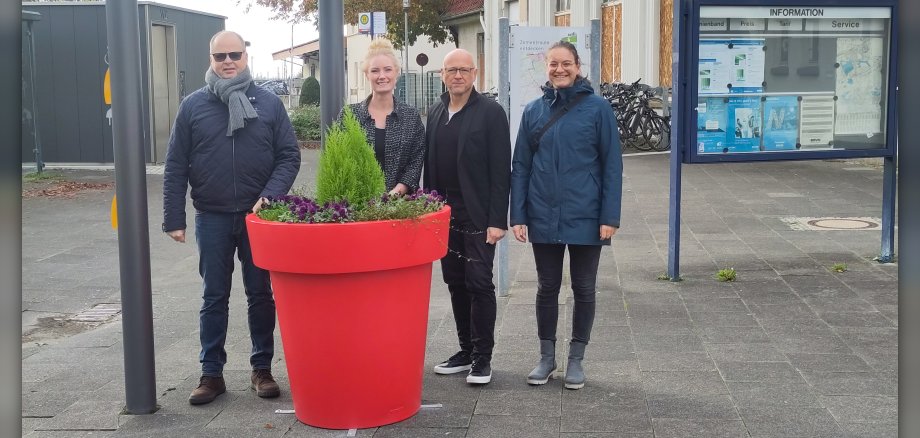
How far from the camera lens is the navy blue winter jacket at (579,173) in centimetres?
505

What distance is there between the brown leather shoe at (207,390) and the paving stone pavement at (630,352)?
0.17 feet

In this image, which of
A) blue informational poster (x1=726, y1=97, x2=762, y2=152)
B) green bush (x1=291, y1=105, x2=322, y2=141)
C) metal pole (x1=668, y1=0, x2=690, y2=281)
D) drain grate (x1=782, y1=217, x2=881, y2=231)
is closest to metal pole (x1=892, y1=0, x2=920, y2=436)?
metal pole (x1=668, y1=0, x2=690, y2=281)

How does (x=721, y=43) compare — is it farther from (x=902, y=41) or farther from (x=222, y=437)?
(x=902, y=41)

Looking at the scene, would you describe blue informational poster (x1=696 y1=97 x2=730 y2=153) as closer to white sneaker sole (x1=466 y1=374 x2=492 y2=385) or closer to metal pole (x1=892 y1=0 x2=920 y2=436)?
white sneaker sole (x1=466 y1=374 x2=492 y2=385)

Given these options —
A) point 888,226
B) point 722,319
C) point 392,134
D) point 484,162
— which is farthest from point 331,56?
point 888,226

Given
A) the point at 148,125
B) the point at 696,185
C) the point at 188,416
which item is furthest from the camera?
the point at 148,125

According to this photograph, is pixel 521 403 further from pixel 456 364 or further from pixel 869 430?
pixel 869 430

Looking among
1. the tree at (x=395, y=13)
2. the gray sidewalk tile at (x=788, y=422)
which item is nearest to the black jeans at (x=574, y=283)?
the gray sidewalk tile at (x=788, y=422)

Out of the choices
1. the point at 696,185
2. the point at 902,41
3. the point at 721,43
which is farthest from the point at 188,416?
Result: the point at 696,185

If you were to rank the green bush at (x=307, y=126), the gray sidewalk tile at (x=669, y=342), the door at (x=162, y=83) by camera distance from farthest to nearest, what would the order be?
the green bush at (x=307, y=126) → the door at (x=162, y=83) → the gray sidewalk tile at (x=669, y=342)

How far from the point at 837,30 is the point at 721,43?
A: 3.72ft

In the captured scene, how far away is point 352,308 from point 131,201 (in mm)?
1201

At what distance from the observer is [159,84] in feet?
59.2

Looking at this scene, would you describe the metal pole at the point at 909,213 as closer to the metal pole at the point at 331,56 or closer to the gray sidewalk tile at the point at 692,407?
the gray sidewalk tile at the point at 692,407
